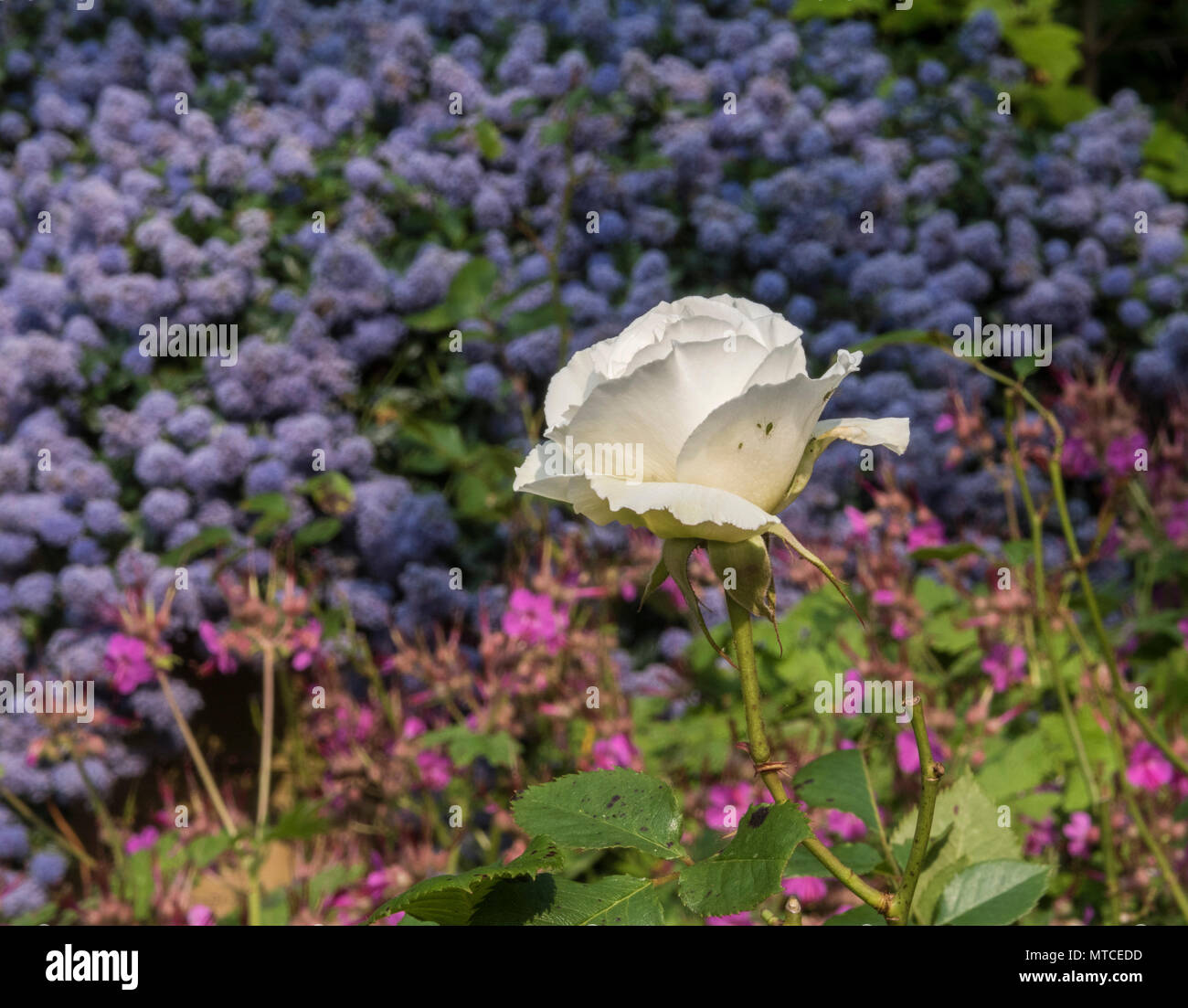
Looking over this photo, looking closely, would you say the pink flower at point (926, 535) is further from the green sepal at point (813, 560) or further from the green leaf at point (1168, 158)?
the green leaf at point (1168, 158)

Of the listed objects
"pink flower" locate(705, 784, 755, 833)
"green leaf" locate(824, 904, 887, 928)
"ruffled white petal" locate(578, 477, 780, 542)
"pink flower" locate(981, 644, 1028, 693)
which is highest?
"pink flower" locate(981, 644, 1028, 693)

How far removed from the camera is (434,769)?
142 cm

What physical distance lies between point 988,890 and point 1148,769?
2.47 feet

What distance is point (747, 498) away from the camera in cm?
39

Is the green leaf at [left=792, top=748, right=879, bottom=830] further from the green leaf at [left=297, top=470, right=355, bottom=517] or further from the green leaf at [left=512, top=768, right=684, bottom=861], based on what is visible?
the green leaf at [left=297, top=470, right=355, bottom=517]

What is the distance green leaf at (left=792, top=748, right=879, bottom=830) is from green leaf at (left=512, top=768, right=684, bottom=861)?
0.42 ft

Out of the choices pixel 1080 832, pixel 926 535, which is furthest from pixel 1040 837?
pixel 926 535

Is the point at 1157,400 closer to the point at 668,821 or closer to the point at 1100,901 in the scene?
the point at 1100,901

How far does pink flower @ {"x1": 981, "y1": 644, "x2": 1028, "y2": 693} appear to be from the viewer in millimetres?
1238

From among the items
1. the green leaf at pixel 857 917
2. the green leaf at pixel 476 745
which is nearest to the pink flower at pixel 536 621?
the green leaf at pixel 476 745

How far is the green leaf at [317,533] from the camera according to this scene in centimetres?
188

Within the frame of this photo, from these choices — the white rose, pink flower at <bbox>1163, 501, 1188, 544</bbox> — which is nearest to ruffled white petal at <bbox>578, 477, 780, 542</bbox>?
the white rose

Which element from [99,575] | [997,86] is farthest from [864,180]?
[99,575]

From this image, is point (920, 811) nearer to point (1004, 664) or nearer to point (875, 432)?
point (875, 432)
